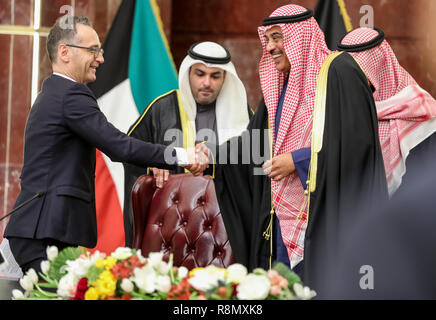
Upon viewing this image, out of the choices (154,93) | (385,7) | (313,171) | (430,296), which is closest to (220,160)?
(313,171)

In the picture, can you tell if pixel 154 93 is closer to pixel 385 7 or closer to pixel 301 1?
pixel 301 1

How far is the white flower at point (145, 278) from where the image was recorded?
54.8 inches

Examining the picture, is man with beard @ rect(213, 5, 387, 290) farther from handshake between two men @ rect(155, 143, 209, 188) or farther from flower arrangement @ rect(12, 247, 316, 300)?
flower arrangement @ rect(12, 247, 316, 300)

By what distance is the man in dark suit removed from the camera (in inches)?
94.0

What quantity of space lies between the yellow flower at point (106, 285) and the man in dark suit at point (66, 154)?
948 mm

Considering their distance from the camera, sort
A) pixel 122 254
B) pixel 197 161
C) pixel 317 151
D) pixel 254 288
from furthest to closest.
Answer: pixel 197 161 → pixel 317 151 → pixel 122 254 → pixel 254 288

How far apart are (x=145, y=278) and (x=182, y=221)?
3.97ft

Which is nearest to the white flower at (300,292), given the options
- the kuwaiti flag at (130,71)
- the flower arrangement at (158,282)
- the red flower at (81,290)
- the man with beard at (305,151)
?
the flower arrangement at (158,282)

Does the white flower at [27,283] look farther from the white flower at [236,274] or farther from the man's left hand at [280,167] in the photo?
the man's left hand at [280,167]

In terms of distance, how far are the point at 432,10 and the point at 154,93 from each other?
6.65 ft

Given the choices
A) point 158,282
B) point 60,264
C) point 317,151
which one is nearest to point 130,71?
point 317,151

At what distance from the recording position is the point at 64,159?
2.47 meters

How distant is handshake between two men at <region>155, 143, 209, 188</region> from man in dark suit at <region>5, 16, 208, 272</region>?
0.01 metres

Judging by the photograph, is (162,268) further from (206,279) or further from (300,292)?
(300,292)
